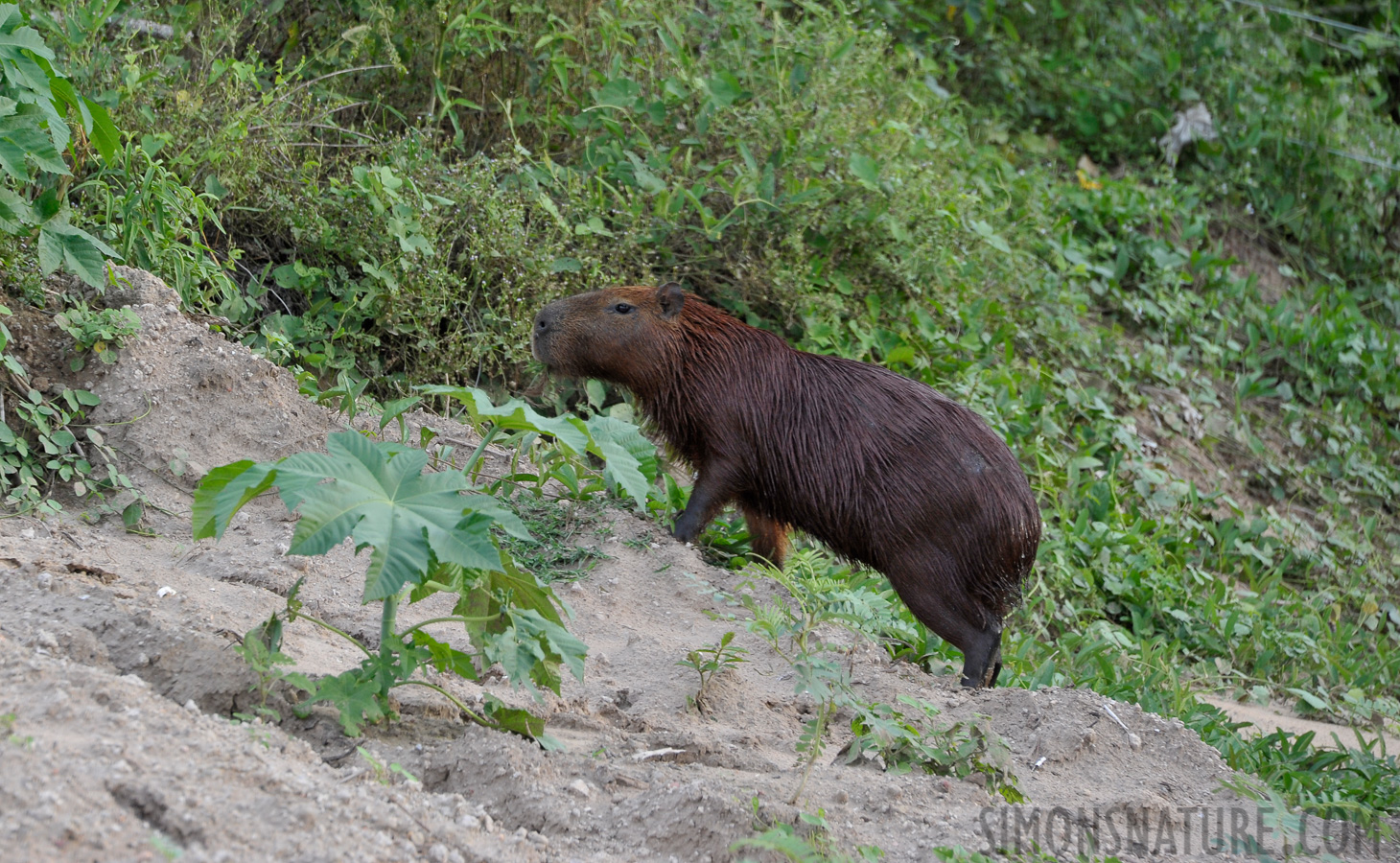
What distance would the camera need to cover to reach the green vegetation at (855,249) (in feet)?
14.9

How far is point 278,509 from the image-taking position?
3852 millimetres

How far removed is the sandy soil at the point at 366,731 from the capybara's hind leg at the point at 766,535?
45 cm

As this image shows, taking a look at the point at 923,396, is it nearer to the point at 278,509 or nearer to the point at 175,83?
the point at 278,509

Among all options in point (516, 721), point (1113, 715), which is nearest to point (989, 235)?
point (1113, 715)

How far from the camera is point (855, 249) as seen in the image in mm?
6355

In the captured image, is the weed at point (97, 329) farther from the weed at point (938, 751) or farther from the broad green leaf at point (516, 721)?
the weed at point (938, 751)

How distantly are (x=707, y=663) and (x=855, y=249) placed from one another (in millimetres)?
3496

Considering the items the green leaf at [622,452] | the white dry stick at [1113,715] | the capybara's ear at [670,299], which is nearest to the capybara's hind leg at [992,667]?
the white dry stick at [1113,715]

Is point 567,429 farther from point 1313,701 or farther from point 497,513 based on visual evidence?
point 1313,701

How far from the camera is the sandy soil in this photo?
2037mm

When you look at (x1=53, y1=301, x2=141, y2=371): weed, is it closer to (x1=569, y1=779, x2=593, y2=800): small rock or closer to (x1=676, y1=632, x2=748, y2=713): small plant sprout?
(x1=676, y1=632, x2=748, y2=713): small plant sprout

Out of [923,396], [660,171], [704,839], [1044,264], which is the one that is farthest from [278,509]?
[1044,264]

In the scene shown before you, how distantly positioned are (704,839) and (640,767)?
36cm

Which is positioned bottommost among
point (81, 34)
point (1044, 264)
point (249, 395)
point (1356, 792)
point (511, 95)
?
point (1356, 792)
